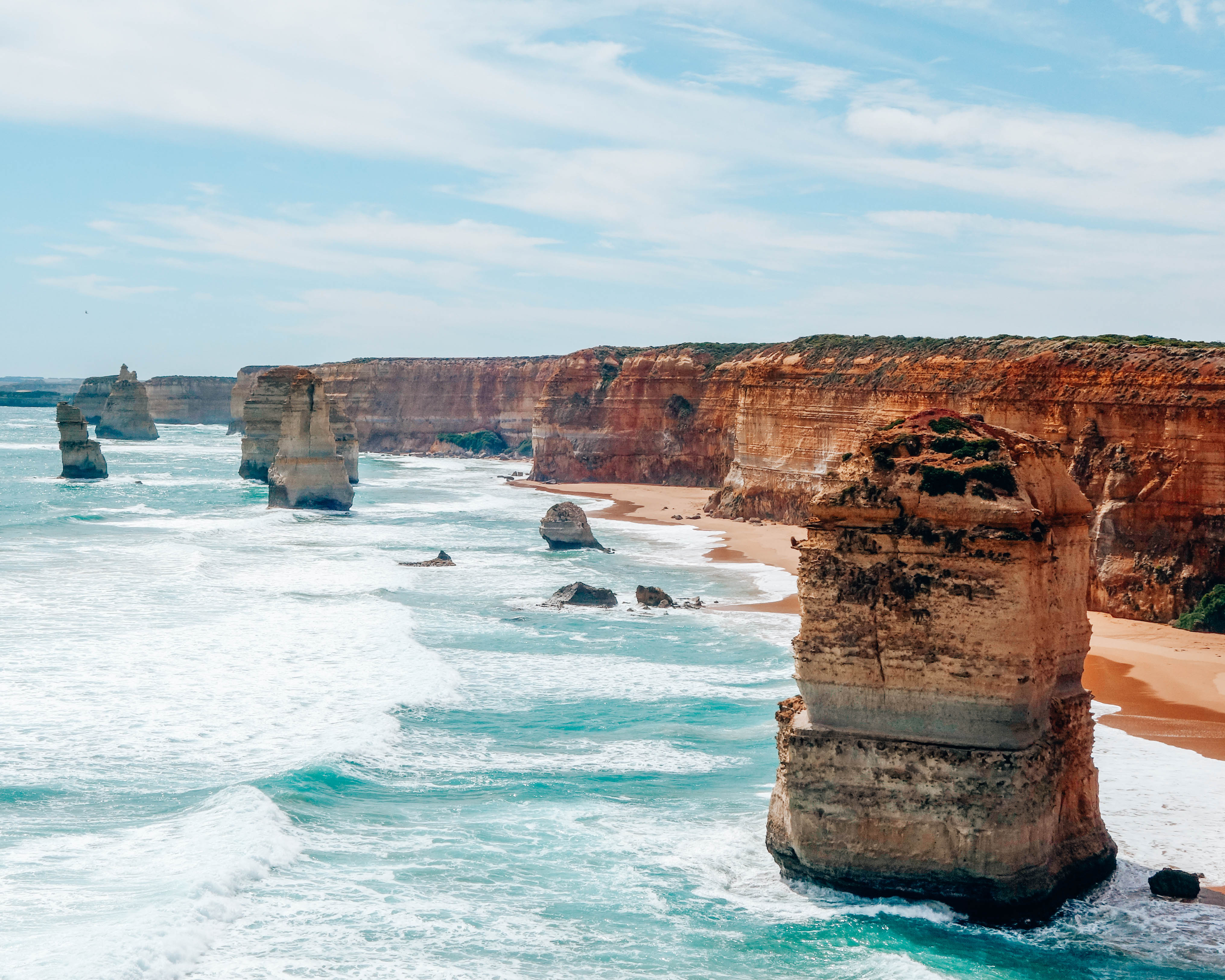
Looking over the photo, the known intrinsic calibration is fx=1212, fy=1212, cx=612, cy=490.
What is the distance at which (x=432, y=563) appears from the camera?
3606 cm

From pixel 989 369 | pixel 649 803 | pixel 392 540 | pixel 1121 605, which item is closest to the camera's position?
pixel 649 803

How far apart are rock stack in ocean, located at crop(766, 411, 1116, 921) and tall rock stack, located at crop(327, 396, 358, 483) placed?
5194cm

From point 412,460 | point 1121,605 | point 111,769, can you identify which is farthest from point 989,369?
point 412,460

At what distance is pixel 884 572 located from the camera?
11.5m

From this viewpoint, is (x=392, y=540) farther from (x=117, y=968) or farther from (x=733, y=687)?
(x=117, y=968)

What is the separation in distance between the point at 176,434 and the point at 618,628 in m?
124

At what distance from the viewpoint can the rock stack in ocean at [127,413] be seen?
115062 millimetres

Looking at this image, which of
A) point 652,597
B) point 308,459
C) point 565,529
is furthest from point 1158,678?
point 308,459

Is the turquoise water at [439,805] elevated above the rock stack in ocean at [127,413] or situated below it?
below

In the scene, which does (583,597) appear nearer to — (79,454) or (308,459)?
(308,459)

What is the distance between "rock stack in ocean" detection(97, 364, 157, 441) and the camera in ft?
378

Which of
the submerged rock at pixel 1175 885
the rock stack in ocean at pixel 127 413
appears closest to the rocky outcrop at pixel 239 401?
the rock stack in ocean at pixel 127 413

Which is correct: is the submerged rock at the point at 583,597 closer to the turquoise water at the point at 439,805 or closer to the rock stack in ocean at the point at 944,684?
the turquoise water at the point at 439,805

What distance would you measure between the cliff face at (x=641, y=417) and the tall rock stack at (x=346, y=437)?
12270mm
